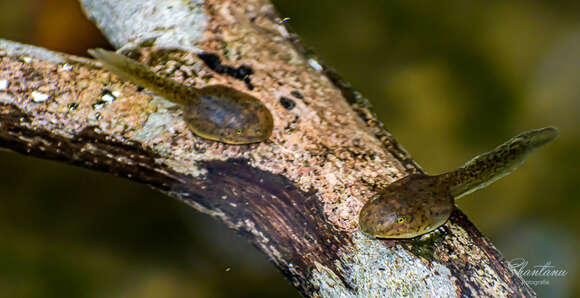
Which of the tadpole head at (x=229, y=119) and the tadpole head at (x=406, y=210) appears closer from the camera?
the tadpole head at (x=406, y=210)

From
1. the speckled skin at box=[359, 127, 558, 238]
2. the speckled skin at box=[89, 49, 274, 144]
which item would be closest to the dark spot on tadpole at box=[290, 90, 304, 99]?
the speckled skin at box=[89, 49, 274, 144]

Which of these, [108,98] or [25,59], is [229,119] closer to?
[108,98]

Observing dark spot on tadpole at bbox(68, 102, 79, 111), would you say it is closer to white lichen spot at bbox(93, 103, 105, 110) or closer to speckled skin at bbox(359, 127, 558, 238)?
white lichen spot at bbox(93, 103, 105, 110)

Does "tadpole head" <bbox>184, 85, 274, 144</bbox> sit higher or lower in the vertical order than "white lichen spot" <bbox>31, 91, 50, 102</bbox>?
higher

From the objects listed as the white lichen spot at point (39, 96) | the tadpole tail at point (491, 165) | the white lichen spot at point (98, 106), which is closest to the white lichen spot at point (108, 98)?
the white lichen spot at point (98, 106)

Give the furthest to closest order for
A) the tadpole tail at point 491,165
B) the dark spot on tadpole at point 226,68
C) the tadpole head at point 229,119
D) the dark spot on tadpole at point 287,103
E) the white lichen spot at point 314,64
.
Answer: the white lichen spot at point 314,64, the dark spot on tadpole at point 226,68, the dark spot on tadpole at point 287,103, the tadpole head at point 229,119, the tadpole tail at point 491,165

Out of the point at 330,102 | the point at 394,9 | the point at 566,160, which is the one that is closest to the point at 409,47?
the point at 394,9

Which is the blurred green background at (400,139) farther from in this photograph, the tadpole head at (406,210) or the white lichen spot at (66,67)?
the tadpole head at (406,210)

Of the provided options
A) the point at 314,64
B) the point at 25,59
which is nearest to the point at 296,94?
the point at 314,64
